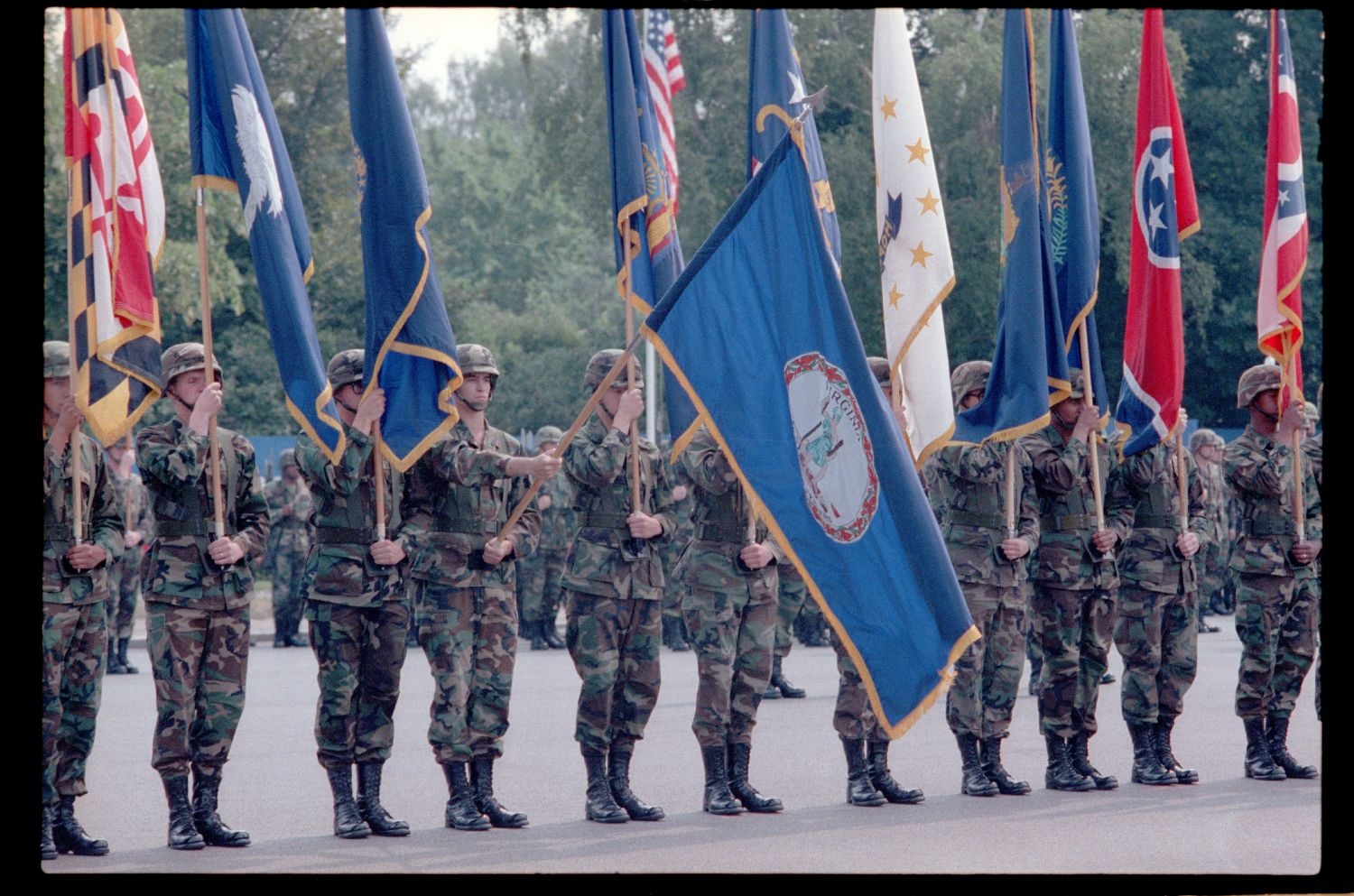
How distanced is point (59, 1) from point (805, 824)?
4813mm

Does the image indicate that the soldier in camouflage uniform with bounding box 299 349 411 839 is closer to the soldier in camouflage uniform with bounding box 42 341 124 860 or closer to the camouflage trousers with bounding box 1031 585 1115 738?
the soldier in camouflage uniform with bounding box 42 341 124 860

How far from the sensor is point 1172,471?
32.5 feet

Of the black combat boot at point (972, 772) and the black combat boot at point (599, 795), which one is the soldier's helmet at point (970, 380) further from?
the black combat boot at point (599, 795)

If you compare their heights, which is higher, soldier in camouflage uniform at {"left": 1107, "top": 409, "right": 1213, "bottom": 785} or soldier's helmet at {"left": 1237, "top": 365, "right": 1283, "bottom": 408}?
soldier's helmet at {"left": 1237, "top": 365, "right": 1283, "bottom": 408}

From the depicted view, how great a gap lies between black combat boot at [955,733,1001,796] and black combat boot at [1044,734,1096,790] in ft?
1.15

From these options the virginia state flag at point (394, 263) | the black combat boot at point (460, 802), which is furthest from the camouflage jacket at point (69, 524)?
the black combat boot at point (460, 802)

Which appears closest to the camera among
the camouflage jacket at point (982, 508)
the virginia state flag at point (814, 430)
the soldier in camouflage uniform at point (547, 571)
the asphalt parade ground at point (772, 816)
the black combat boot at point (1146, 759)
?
the virginia state flag at point (814, 430)

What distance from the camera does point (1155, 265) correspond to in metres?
9.68

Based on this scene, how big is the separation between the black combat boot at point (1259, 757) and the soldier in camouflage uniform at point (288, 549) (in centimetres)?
1217

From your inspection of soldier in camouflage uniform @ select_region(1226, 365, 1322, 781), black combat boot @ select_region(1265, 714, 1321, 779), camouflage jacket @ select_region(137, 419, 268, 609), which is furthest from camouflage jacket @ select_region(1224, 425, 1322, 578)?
camouflage jacket @ select_region(137, 419, 268, 609)

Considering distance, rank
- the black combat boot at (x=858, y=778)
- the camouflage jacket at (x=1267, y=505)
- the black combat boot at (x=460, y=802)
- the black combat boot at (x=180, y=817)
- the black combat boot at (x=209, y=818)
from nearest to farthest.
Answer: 1. the black combat boot at (x=180, y=817)
2. the black combat boot at (x=209, y=818)
3. the black combat boot at (x=460, y=802)
4. the black combat boot at (x=858, y=778)
5. the camouflage jacket at (x=1267, y=505)

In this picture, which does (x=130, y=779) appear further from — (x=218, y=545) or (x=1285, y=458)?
(x=1285, y=458)

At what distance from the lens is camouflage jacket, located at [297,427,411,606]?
7.92 metres

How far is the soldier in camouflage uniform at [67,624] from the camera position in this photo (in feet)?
24.1
